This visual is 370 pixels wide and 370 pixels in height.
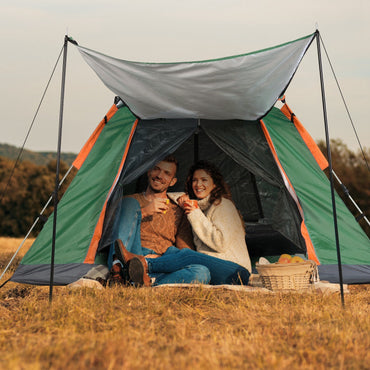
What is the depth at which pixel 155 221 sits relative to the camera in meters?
4.38

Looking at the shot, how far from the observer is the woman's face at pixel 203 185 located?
435cm

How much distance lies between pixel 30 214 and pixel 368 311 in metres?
15.1

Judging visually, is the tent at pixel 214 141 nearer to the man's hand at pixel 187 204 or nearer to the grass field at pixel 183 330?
the man's hand at pixel 187 204

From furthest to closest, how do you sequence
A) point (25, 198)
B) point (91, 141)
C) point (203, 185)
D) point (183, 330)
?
point (25, 198) → point (91, 141) → point (203, 185) → point (183, 330)

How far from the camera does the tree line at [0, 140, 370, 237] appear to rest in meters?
16.1

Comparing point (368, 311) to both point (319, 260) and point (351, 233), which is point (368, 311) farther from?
point (351, 233)

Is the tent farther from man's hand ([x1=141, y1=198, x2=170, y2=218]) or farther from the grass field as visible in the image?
the grass field

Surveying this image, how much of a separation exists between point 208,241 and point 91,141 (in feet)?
4.48

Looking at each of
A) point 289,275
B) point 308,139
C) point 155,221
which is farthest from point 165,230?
point 308,139

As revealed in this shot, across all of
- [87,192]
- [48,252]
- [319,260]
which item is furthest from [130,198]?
[319,260]

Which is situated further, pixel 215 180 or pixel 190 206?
pixel 215 180

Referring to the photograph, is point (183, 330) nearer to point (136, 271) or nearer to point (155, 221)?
point (136, 271)

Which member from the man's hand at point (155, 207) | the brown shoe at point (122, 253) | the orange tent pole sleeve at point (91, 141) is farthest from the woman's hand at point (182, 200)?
the orange tent pole sleeve at point (91, 141)

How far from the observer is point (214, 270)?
388 centimetres
